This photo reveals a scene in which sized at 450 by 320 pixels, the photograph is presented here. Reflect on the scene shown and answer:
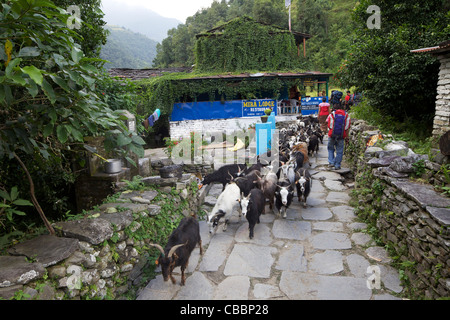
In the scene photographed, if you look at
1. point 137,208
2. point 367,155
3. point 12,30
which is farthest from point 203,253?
point 367,155

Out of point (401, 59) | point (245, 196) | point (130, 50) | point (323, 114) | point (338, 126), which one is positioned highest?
point (130, 50)

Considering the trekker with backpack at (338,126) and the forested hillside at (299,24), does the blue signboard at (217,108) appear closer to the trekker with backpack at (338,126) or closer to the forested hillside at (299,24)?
the trekker with backpack at (338,126)

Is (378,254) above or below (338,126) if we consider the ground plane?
below

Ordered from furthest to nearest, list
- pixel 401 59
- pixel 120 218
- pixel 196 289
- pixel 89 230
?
pixel 401 59
pixel 120 218
pixel 196 289
pixel 89 230

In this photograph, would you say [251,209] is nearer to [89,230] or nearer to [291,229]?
[291,229]

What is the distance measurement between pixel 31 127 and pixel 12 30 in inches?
43.6

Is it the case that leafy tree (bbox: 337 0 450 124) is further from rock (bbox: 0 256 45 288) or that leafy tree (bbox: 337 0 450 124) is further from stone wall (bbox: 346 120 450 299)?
rock (bbox: 0 256 45 288)

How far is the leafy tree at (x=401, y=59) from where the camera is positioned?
30.5 ft

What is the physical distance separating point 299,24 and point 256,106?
29.8m

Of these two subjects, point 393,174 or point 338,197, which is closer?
point 393,174

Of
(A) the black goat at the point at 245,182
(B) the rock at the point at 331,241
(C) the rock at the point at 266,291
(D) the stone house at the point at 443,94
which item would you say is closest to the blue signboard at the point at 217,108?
(D) the stone house at the point at 443,94

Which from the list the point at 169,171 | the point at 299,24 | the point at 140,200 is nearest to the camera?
the point at 140,200

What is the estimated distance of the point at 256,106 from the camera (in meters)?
21.8

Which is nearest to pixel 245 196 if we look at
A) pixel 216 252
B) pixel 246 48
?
pixel 216 252
